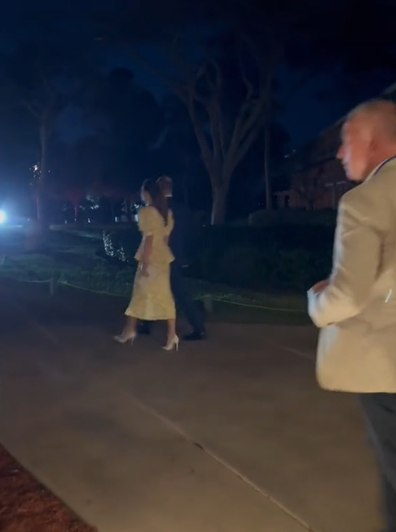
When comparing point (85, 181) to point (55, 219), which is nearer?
point (85, 181)

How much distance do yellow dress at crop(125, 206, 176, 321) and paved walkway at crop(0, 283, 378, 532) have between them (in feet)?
1.17

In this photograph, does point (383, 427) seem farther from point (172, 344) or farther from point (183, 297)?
point (183, 297)

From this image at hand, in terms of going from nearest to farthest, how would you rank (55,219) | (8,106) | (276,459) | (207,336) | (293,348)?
(276,459)
(293,348)
(207,336)
(8,106)
(55,219)

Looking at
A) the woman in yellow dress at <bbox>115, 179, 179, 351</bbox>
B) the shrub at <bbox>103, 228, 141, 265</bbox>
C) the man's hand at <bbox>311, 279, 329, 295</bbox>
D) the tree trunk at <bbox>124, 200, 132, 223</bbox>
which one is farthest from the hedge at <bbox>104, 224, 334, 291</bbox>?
the tree trunk at <bbox>124, 200, 132, 223</bbox>

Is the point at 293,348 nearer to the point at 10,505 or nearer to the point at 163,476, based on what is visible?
the point at 163,476

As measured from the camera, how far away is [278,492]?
4605 millimetres

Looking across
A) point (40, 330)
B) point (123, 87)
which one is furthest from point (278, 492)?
point (123, 87)

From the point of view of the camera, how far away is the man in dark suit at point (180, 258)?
855 centimetres

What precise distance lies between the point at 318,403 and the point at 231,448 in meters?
1.25

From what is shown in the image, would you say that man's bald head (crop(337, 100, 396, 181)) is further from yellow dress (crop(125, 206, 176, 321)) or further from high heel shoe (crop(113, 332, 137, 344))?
high heel shoe (crop(113, 332, 137, 344))

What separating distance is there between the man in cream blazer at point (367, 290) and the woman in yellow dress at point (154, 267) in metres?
5.07

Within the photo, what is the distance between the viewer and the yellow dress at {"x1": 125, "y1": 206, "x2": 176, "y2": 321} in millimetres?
8445

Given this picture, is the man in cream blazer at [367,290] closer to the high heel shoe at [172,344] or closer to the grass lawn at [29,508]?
the grass lawn at [29,508]

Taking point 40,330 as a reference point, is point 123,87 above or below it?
above
